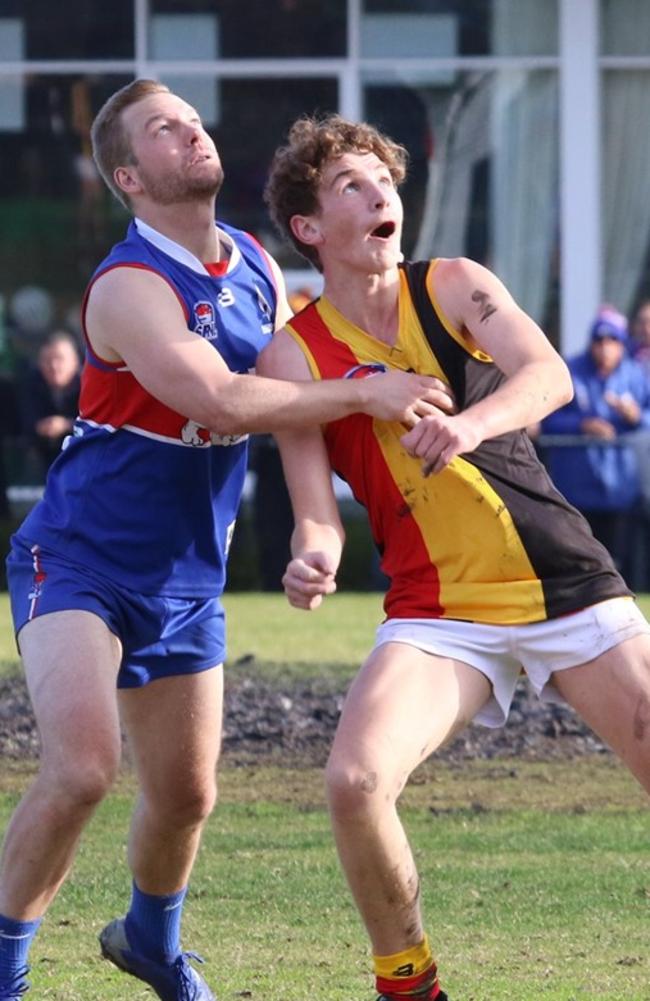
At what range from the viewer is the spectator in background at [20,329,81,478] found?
15.3 m

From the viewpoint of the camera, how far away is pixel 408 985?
4.89 meters

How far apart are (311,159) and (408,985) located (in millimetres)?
2173

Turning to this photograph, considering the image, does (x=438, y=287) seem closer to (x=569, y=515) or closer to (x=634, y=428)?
(x=569, y=515)

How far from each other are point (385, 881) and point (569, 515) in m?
1.09

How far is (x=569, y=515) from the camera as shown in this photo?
5246 millimetres

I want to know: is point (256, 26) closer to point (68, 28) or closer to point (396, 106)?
point (396, 106)

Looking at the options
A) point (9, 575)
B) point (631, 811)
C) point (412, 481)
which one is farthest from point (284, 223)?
point (631, 811)

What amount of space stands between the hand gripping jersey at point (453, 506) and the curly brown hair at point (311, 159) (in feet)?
1.03

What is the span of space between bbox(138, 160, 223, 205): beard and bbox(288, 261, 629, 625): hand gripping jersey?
0.47m

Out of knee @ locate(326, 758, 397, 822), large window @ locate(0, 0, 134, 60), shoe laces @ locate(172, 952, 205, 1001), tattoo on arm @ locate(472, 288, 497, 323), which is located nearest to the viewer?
knee @ locate(326, 758, 397, 822)

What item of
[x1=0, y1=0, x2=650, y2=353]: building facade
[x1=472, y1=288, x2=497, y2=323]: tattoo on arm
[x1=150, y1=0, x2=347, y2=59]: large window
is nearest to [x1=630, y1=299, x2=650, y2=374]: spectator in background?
[x1=0, y1=0, x2=650, y2=353]: building facade

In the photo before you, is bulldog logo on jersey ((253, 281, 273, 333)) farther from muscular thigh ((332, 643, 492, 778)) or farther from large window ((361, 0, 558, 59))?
large window ((361, 0, 558, 59))

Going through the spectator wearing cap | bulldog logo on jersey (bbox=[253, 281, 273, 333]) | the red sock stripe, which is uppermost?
bulldog logo on jersey (bbox=[253, 281, 273, 333])

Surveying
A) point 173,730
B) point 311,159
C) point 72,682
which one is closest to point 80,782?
point 72,682
